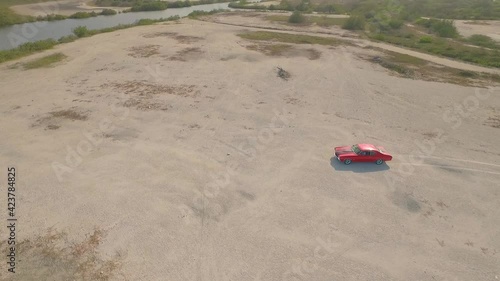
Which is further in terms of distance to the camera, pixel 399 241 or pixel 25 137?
pixel 25 137

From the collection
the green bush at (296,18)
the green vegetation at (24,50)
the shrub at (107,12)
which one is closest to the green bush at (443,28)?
the green bush at (296,18)

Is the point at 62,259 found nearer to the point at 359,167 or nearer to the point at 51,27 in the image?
the point at 359,167

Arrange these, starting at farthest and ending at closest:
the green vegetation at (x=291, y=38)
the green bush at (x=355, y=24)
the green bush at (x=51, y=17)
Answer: the green bush at (x=51, y=17), the green bush at (x=355, y=24), the green vegetation at (x=291, y=38)

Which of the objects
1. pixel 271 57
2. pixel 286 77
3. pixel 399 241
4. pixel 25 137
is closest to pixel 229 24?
pixel 271 57

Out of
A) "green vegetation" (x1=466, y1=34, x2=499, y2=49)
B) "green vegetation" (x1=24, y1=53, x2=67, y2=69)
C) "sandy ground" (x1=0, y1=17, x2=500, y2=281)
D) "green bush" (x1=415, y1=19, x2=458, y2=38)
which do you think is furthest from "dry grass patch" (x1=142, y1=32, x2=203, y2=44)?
"green vegetation" (x1=466, y1=34, x2=499, y2=49)

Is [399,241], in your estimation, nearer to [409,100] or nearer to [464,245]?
[464,245]

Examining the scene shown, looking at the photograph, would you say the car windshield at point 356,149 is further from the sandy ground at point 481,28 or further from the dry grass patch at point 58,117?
the sandy ground at point 481,28
